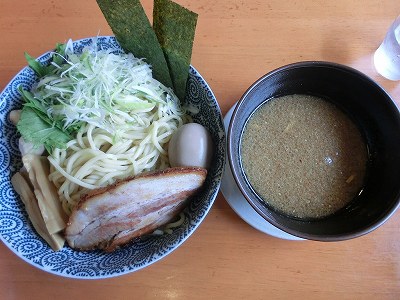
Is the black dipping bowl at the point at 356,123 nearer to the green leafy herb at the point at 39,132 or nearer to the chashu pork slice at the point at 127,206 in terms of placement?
the chashu pork slice at the point at 127,206

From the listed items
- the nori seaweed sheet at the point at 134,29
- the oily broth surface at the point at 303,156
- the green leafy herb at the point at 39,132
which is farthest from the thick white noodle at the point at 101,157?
the oily broth surface at the point at 303,156

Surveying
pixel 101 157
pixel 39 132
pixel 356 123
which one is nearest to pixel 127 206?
pixel 101 157

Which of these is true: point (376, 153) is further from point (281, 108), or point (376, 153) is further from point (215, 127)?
point (215, 127)

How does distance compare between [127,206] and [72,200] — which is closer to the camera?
[127,206]

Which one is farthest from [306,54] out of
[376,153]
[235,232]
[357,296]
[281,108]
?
[357,296]

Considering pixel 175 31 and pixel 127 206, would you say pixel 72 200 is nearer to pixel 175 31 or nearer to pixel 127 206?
pixel 127 206

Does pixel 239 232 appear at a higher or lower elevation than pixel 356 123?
lower

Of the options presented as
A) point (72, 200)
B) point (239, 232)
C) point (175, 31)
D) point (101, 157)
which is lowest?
point (239, 232)
